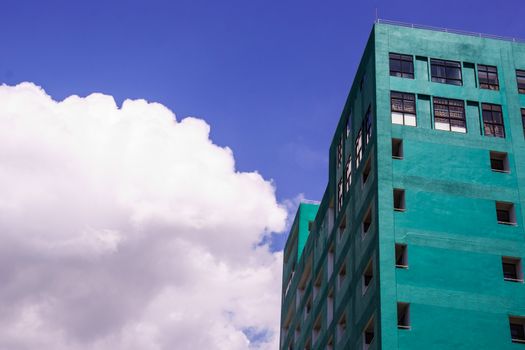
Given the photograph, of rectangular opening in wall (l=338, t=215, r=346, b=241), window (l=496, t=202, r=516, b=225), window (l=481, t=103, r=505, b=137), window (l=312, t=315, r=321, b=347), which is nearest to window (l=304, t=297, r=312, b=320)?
window (l=312, t=315, r=321, b=347)

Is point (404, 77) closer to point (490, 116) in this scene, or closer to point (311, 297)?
point (490, 116)

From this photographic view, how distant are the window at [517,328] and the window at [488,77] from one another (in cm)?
1857

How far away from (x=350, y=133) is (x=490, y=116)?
1167cm

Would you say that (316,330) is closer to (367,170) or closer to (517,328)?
(367,170)

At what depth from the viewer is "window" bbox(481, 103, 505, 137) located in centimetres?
5759

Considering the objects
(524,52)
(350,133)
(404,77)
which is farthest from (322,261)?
(524,52)

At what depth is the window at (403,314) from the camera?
4850cm

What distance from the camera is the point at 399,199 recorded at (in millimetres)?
54469

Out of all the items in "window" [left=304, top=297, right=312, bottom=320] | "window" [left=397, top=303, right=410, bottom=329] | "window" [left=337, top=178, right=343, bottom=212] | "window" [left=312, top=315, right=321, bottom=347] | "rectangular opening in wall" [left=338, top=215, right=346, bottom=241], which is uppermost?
"window" [left=337, top=178, right=343, bottom=212]

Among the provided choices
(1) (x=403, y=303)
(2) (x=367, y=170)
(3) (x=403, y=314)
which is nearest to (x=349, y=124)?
(2) (x=367, y=170)

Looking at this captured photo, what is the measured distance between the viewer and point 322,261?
230 feet

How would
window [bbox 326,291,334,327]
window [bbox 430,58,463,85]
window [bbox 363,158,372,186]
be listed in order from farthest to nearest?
window [bbox 326,291,334,327] < window [bbox 430,58,463,85] < window [bbox 363,158,372,186]

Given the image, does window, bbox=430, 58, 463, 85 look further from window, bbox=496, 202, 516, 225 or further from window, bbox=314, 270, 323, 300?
window, bbox=314, 270, 323, 300

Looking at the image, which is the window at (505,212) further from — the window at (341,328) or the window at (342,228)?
the window at (341,328)
